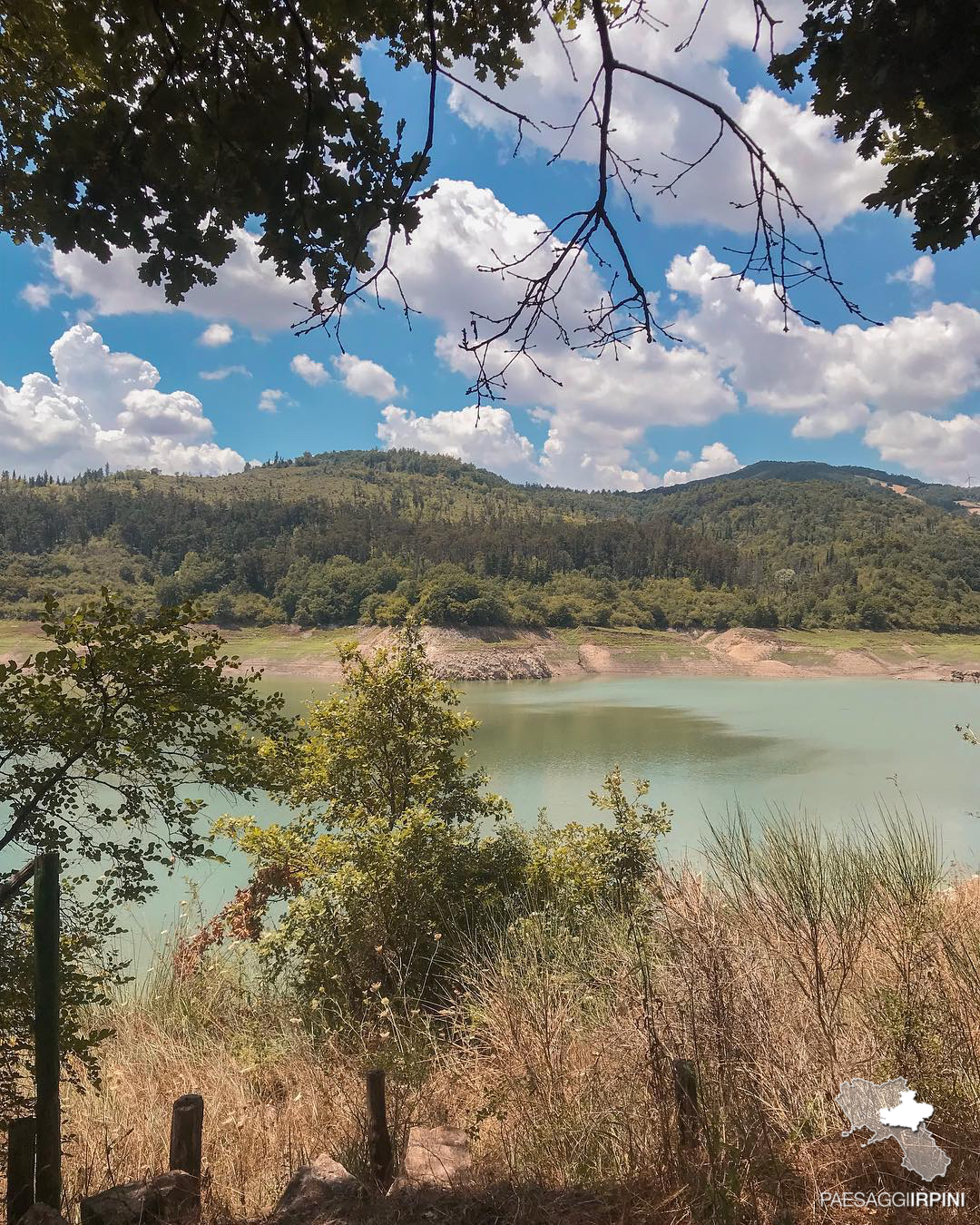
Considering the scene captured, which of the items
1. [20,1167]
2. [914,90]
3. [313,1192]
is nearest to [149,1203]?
[20,1167]

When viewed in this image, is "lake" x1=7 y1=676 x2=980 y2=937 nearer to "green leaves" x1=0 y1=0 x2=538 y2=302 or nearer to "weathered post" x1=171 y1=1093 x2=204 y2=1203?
"weathered post" x1=171 y1=1093 x2=204 y2=1203

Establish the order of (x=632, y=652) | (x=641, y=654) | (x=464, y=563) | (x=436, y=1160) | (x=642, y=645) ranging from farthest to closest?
(x=464, y=563) < (x=642, y=645) < (x=632, y=652) < (x=641, y=654) < (x=436, y=1160)

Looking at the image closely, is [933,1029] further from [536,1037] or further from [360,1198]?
[360,1198]

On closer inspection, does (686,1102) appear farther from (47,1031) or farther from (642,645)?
(642,645)

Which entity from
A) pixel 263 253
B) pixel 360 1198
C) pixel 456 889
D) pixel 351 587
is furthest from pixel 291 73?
pixel 351 587

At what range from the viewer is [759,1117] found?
2480 millimetres

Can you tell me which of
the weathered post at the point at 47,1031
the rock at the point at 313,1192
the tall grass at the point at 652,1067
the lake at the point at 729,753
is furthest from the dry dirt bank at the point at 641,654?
the weathered post at the point at 47,1031

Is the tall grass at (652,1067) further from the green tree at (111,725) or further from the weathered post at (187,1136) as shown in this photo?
the green tree at (111,725)

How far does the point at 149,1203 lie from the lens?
2342 mm

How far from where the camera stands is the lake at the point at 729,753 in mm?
15547

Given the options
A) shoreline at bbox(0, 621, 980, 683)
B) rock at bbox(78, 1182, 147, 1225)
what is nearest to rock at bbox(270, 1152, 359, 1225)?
rock at bbox(78, 1182, 147, 1225)

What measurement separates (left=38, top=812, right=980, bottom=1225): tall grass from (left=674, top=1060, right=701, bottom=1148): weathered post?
2.0 inches

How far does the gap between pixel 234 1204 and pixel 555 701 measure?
40.7 m

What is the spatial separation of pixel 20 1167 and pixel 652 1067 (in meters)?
2.15
